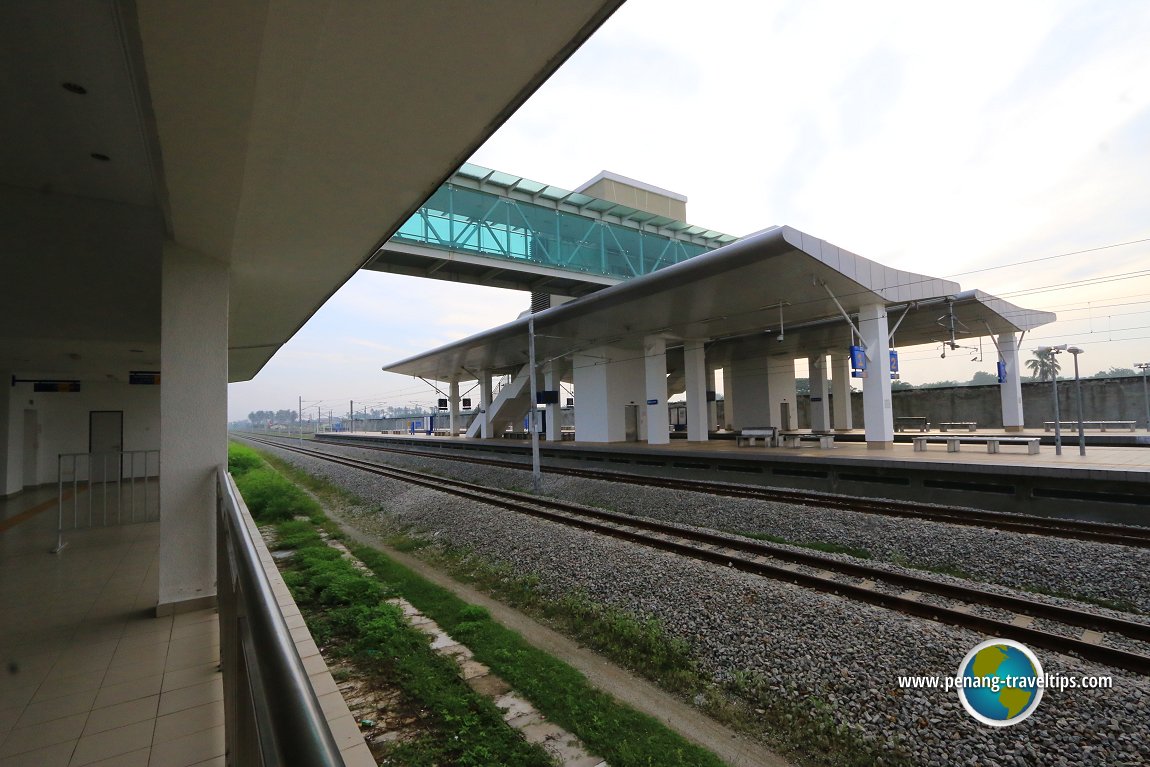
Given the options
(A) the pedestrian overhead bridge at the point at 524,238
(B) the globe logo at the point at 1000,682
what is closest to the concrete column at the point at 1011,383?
(A) the pedestrian overhead bridge at the point at 524,238

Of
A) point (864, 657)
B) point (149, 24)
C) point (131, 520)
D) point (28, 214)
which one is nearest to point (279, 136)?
point (149, 24)

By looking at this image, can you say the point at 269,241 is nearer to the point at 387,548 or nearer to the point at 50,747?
the point at 50,747

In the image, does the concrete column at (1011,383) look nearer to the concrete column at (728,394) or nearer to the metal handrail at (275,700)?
the concrete column at (728,394)

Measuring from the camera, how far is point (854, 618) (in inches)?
235

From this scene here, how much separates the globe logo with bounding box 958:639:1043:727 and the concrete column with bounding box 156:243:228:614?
23.6 ft

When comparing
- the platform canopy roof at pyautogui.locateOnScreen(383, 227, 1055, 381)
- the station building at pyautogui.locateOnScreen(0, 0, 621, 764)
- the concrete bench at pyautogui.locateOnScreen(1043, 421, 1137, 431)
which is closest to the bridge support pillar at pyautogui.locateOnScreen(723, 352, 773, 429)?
the platform canopy roof at pyautogui.locateOnScreen(383, 227, 1055, 381)

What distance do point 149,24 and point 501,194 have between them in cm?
1762

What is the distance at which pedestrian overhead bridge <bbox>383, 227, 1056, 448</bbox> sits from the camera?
15734 mm

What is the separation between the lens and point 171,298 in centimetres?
560

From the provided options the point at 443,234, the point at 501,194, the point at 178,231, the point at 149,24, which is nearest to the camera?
the point at 149,24

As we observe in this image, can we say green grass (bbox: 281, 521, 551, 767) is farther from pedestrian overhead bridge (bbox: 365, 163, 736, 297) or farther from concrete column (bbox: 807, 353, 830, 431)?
concrete column (bbox: 807, 353, 830, 431)

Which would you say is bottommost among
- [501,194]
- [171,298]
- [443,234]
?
[171,298]

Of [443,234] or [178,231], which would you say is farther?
[443,234]

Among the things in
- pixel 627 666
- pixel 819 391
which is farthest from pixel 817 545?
Answer: pixel 819 391
